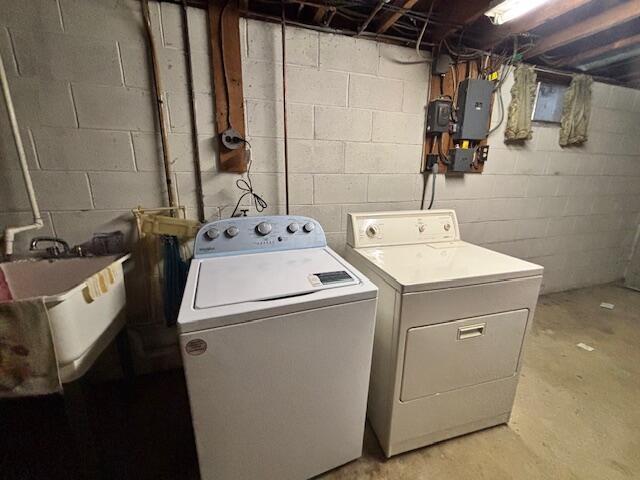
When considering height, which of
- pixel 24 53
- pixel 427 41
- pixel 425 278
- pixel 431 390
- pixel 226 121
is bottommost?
pixel 431 390

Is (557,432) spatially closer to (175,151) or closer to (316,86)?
(316,86)

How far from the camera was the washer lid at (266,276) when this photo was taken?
89 centimetres

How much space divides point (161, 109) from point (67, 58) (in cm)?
42

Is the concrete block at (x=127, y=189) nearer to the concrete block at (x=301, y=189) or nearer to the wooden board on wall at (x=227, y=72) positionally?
the wooden board on wall at (x=227, y=72)

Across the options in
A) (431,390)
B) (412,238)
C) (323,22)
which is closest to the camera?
(431,390)

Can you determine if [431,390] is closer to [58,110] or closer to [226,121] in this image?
[226,121]

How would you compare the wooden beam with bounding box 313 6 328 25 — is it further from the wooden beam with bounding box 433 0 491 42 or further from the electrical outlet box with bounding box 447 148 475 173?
the electrical outlet box with bounding box 447 148 475 173

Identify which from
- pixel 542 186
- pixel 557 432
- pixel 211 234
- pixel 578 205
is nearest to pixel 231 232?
pixel 211 234

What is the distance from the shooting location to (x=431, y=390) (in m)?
1.19

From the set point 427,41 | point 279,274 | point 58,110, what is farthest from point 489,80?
point 58,110

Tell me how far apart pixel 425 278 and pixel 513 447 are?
980 millimetres

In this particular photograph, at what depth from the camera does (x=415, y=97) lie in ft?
5.88

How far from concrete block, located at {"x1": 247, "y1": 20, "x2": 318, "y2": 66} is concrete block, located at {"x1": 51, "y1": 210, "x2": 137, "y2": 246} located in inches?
44.7

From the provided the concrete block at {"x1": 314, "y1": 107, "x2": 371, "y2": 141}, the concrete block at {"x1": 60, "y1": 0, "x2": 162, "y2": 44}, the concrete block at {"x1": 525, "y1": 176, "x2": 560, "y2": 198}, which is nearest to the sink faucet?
the concrete block at {"x1": 60, "y1": 0, "x2": 162, "y2": 44}
